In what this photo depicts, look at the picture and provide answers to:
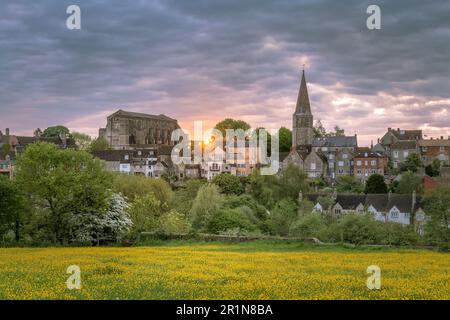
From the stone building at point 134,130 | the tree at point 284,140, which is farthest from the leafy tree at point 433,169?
the stone building at point 134,130

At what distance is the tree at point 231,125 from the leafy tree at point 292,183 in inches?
2733

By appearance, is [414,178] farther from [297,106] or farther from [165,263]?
[165,263]

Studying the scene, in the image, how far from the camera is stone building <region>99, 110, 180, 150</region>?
15838cm

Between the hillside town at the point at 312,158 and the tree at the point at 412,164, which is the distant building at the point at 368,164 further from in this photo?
the tree at the point at 412,164

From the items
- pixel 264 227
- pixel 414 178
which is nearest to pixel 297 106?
pixel 414 178

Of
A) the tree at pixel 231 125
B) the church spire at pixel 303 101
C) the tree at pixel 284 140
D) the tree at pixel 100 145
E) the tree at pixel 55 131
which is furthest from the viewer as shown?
the tree at pixel 55 131

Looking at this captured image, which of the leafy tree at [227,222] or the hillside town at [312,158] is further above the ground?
the hillside town at [312,158]

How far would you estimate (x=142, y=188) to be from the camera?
243ft

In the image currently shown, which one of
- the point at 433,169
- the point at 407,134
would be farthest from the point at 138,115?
the point at 433,169

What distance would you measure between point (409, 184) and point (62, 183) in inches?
2537

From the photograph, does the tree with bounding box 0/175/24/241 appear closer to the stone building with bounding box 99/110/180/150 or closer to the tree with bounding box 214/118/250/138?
the stone building with bounding box 99/110/180/150

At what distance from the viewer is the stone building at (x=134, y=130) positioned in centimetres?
15838

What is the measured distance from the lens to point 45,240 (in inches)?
1555

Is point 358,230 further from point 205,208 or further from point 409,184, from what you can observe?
point 409,184
